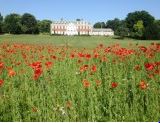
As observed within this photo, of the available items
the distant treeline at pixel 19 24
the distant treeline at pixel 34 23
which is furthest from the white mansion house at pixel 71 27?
the distant treeline at pixel 19 24

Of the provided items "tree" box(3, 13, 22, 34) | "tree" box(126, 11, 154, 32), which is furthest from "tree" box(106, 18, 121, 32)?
"tree" box(3, 13, 22, 34)

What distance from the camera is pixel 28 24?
423ft

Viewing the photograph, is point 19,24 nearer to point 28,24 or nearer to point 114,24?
point 28,24

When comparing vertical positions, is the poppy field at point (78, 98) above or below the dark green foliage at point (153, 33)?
above

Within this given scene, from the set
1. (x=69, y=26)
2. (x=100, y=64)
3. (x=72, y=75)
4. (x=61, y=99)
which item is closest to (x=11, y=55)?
(x=100, y=64)

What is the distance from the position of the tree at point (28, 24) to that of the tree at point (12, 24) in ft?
6.36

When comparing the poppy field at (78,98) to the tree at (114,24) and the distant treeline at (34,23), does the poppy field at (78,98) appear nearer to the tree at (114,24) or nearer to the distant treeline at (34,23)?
the distant treeline at (34,23)

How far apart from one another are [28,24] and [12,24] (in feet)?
21.2

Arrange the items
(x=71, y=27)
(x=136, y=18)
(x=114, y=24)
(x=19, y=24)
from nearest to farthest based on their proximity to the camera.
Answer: (x=136, y=18) < (x=19, y=24) < (x=71, y=27) < (x=114, y=24)

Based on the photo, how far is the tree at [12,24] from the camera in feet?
402

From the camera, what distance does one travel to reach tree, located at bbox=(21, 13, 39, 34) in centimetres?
12809

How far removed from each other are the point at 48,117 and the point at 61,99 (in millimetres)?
852

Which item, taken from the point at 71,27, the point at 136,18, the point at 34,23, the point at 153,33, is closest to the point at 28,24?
the point at 34,23

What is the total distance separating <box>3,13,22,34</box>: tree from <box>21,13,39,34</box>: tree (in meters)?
1.94
